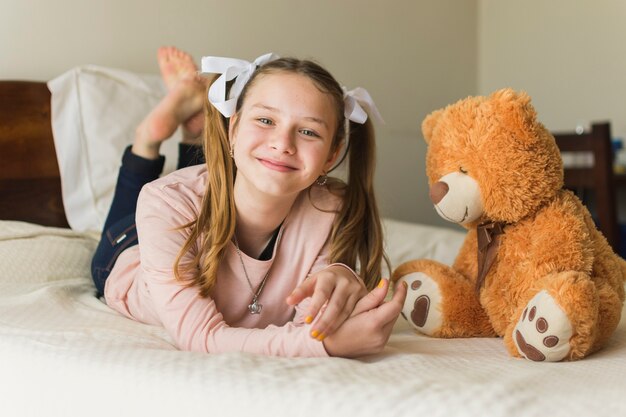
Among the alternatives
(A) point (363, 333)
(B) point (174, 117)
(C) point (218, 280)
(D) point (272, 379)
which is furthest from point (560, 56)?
(D) point (272, 379)

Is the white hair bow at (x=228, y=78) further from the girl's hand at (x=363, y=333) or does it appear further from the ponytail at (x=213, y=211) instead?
the girl's hand at (x=363, y=333)

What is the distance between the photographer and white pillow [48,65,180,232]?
178 centimetres

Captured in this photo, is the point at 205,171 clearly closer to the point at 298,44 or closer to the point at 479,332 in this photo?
the point at 479,332

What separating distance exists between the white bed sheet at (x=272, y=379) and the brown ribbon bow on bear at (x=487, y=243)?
0.37ft

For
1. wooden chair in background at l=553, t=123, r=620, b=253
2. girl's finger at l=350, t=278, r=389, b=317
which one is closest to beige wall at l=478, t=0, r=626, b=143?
wooden chair in background at l=553, t=123, r=620, b=253

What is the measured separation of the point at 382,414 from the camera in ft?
2.04

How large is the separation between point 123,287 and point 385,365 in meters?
0.65

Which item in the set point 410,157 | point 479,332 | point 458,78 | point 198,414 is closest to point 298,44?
point 410,157

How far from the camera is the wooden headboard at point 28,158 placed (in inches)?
68.6

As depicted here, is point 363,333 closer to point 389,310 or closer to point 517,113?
point 389,310

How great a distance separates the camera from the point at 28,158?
5.83 feet

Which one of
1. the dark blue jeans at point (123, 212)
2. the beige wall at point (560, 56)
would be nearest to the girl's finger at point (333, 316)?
the dark blue jeans at point (123, 212)

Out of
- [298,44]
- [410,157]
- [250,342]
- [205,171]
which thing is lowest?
[410,157]

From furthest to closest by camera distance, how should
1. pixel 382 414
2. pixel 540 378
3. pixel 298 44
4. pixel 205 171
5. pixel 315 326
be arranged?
pixel 298 44
pixel 205 171
pixel 315 326
pixel 540 378
pixel 382 414
